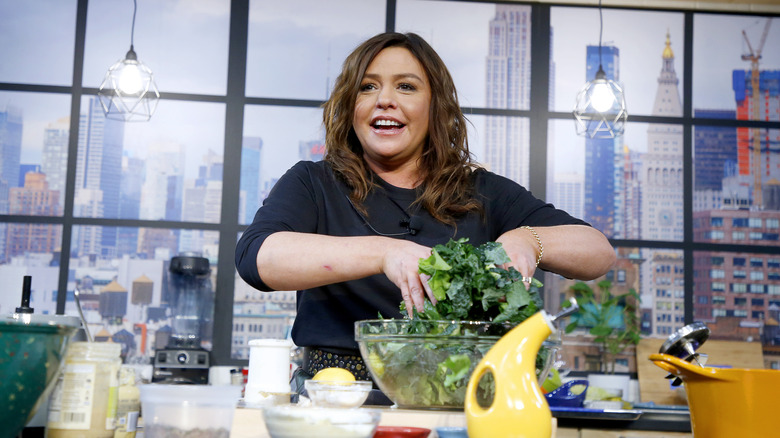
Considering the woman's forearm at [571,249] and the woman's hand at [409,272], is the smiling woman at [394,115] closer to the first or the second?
the woman's forearm at [571,249]

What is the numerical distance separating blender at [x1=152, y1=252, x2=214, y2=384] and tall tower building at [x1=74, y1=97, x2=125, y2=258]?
395mm

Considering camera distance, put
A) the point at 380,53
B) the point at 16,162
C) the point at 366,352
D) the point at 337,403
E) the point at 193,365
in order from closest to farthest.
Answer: the point at 337,403, the point at 366,352, the point at 380,53, the point at 193,365, the point at 16,162

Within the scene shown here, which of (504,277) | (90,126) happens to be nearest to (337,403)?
(504,277)

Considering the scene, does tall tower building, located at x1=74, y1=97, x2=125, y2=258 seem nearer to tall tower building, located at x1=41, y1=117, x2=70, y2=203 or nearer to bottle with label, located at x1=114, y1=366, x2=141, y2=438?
tall tower building, located at x1=41, y1=117, x2=70, y2=203

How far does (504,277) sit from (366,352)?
216 mm

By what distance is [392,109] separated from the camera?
160 cm

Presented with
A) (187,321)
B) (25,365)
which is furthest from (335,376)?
(187,321)

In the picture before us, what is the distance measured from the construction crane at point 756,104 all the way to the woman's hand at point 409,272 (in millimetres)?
3895

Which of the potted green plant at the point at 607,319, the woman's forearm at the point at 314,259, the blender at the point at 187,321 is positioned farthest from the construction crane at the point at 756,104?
the woman's forearm at the point at 314,259

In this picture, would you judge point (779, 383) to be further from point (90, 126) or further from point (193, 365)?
point (90, 126)

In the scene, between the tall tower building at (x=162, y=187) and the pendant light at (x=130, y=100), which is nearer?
the pendant light at (x=130, y=100)

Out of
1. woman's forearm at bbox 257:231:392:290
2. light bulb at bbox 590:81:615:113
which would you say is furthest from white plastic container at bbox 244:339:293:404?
light bulb at bbox 590:81:615:113

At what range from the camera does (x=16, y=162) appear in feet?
13.9

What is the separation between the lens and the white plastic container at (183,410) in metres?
0.83
